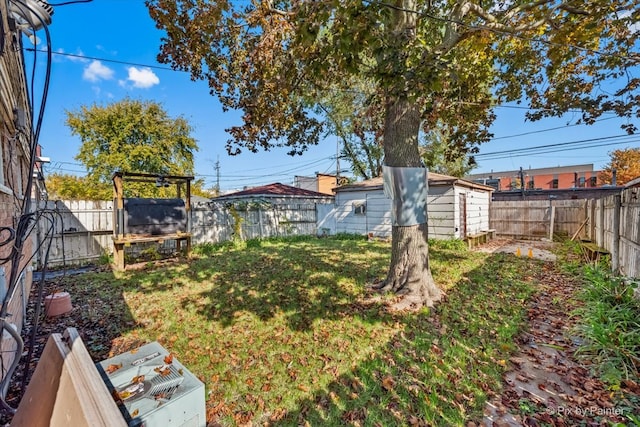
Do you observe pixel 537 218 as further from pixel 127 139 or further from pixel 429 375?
pixel 127 139

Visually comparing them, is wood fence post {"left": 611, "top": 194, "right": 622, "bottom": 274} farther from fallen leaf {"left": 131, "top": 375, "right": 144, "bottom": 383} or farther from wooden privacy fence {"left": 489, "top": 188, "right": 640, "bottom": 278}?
fallen leaf {"left": 131, "top": 375, "right": 144, "bottom": 383}

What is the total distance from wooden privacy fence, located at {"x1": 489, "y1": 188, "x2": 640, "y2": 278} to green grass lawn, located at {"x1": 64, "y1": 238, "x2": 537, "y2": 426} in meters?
1.53

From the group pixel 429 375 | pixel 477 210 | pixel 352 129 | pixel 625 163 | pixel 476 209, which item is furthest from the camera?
pixel 625 163

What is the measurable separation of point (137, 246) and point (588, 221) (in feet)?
51.2

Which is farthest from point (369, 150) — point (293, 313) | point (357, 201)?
point (293, 313)

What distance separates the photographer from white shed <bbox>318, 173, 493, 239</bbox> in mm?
10016

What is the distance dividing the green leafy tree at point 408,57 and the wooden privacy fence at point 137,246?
12.0ft

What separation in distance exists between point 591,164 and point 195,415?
45062 mm

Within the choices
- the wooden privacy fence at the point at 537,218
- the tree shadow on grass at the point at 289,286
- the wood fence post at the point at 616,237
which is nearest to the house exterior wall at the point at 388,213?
the wooden privacy fence at the point at 537,218

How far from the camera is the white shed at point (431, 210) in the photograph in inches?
394

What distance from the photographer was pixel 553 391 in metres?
2.54

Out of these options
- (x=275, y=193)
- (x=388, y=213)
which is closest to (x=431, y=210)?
(x=388, y=213)

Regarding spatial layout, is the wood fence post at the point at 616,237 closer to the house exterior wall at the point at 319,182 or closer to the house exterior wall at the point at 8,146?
the house exterior wall at the point at 8,146

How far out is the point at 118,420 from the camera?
3.58ft
